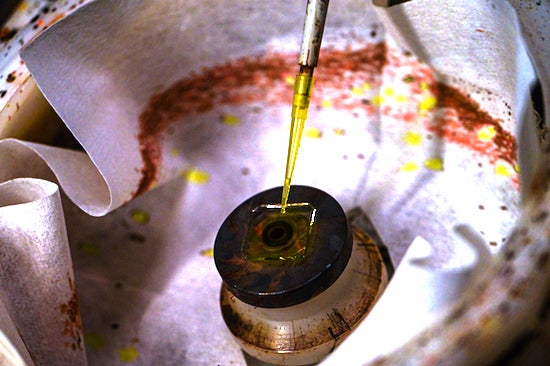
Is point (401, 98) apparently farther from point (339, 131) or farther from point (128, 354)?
point (128, 354)

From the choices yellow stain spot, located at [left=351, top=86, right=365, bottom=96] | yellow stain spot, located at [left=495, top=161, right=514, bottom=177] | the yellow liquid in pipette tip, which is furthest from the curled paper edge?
yellow stain spot, located at [left=495, top=161, right=514, bottom=177]

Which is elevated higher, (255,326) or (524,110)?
(524,110)

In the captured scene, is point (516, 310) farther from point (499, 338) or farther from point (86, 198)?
point (86, 198)

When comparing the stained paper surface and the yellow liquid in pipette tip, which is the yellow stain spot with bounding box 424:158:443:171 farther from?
the yellow liquid in pipette tip

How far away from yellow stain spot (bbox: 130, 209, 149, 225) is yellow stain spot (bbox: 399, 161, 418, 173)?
0.33 meters

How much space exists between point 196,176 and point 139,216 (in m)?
0.09

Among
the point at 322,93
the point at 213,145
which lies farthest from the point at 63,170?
the point at 322,93

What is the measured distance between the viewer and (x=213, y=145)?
0.89 m

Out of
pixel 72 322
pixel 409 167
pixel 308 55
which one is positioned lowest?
pixel 409 167

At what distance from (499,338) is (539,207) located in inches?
3.2

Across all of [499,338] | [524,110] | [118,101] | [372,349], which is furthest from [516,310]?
[118,101]

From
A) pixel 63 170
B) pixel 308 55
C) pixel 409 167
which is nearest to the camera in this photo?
pixel 308 55

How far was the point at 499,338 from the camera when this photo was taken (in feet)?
1.10

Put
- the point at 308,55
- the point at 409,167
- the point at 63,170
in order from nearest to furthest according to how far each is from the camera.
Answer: the point at 308,55 → the point at 63,170 → the point at 409,167
